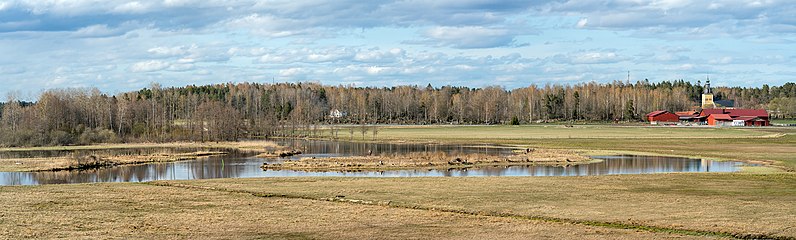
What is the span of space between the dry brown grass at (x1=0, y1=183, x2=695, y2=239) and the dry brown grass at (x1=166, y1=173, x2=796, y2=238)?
2354 millimetres

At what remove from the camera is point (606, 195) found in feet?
118

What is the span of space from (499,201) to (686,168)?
28974 mm

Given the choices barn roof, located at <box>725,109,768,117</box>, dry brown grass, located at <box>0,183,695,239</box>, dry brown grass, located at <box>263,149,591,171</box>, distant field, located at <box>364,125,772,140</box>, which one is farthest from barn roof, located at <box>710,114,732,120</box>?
dry brown grass, located at <box>0,183,695,239</box>

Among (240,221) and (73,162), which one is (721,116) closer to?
(73,162)

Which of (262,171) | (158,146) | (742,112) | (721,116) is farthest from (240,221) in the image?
(742,112)

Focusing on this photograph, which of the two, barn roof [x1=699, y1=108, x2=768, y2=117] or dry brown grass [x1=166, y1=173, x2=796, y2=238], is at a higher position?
barn roof [x1=699, y1=108, x2=768, y2=117]

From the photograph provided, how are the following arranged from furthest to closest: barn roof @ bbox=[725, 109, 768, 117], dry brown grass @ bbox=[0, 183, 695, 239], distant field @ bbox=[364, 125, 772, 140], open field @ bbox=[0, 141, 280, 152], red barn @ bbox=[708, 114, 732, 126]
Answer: red barn @ bbox=[708, 114, 732, 126] → barn roof @ bbox=[725, 109, 768, 117] → distant field @ bbox=[364, 125, 772, 140] → open field @ bbox=[0, 141, 280, 152] → dry brown grass @ bbox=[0, 183, 695, 239]

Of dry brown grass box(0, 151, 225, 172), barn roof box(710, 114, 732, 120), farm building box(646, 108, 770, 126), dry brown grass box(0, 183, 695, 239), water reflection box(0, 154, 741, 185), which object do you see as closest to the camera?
dry brown grass box(0, 183, 695, 239)

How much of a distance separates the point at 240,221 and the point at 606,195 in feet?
55.5

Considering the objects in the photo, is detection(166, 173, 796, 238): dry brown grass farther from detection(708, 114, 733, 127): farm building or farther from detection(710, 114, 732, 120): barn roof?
detection(710, 114, 732, 120): barn roof

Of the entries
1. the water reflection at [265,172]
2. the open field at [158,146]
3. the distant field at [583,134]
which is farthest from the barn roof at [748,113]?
the water reflection at [265,172]

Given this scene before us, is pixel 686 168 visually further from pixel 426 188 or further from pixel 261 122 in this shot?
pixel 261 122

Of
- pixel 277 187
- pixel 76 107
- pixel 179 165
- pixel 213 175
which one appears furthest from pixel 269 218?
pixel 76 107

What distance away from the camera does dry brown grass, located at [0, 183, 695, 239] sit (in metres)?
24.8
